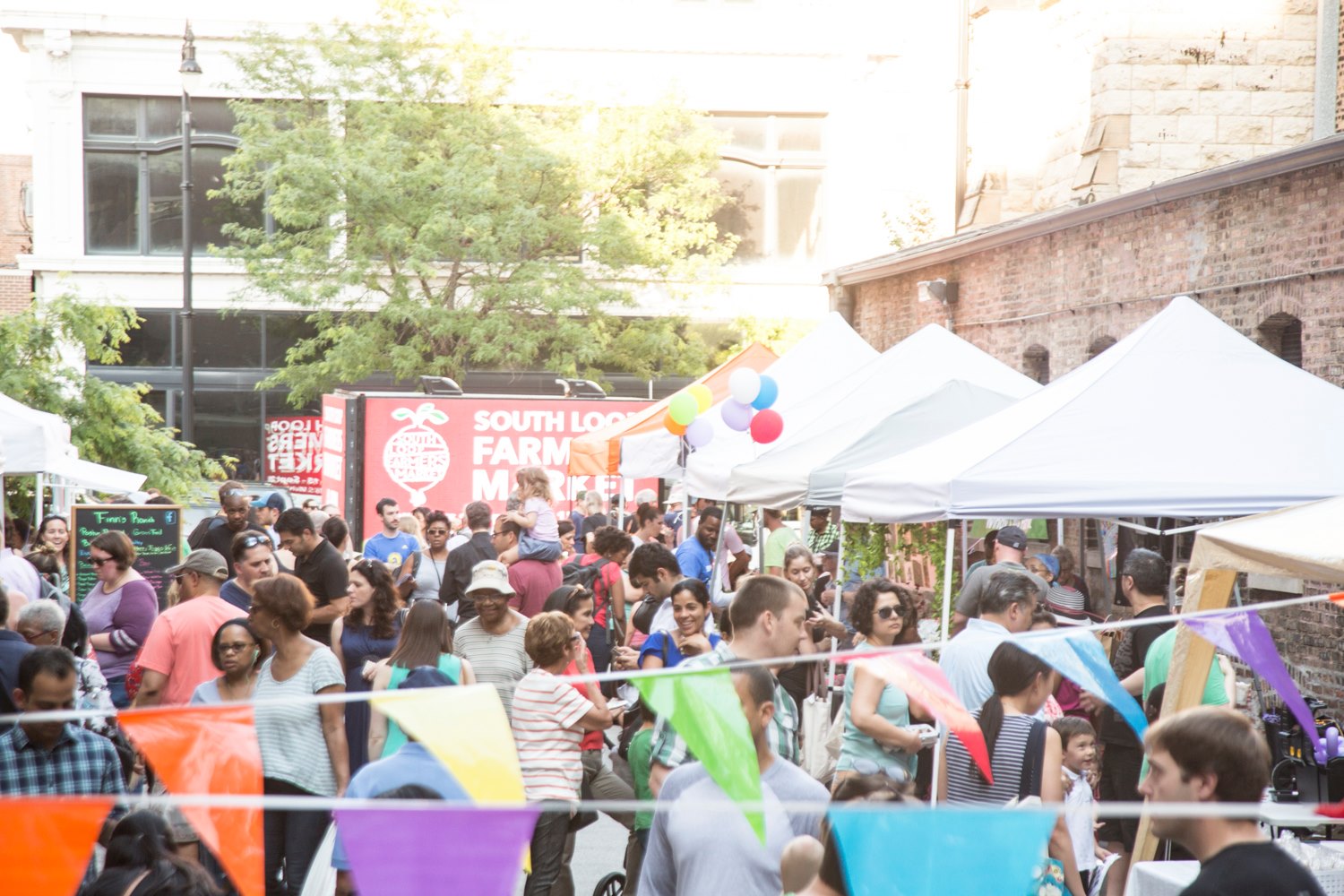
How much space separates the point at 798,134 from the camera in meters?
37.2

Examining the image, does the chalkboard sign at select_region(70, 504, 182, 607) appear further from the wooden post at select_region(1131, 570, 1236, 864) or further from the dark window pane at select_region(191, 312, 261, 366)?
the dark window pane at select_region(191, 312, 261, 366)

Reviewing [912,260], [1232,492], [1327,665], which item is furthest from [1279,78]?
[1232,492]

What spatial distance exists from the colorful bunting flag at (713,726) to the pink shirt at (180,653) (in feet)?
11.7

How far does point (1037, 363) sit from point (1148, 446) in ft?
32.6

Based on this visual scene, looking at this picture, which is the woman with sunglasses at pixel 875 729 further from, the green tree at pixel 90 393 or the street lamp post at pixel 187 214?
the street lamp post at pixel 187 214

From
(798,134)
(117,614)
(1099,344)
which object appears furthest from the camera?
(798,134)

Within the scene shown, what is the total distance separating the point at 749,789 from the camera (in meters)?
3.92

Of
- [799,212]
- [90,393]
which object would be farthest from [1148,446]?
→ [799,212]

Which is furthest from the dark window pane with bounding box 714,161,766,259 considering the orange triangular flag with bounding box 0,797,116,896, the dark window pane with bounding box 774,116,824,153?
the orange triangular flag with bounding box 0,797,116,896

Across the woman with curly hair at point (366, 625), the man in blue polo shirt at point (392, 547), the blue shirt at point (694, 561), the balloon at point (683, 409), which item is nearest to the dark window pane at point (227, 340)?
the man in blue polo shirt at point (392, 547)

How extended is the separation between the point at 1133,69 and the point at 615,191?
527 inches

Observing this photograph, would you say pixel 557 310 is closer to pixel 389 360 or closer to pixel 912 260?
pixel 389 360

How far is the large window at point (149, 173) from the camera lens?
35094mm

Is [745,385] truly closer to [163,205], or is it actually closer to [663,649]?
[663,649]
